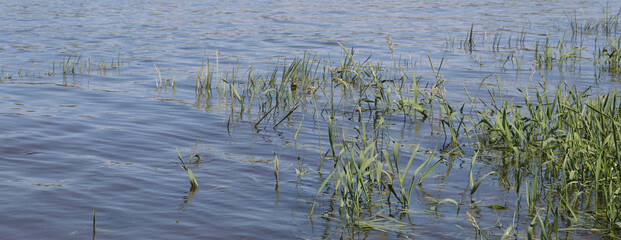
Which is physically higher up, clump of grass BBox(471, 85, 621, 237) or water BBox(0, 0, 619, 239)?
clump of grass BBox(471, 85, 621, 237)

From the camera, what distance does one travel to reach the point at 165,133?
250 inches

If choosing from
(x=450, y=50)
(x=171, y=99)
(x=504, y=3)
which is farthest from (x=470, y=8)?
(x=171, y=99)

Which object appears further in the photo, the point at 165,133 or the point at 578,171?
the point at 165,133

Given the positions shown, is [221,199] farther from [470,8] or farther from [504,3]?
[504,3]

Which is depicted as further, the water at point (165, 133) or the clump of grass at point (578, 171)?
the water at point (165, 133)

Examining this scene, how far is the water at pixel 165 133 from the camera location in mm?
4090

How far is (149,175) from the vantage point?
4973 millimetres

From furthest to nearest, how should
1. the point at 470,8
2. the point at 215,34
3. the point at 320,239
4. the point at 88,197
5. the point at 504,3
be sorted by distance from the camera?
the point at 504,3 < the point at 470,8 < the point at 215,34 < the point at 88,197 < the point at 320,239

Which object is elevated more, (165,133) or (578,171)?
(578,171)

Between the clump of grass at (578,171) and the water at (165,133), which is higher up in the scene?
the clump of grass at (578,171)

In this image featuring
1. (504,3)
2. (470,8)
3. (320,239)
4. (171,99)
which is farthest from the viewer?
(504,3)

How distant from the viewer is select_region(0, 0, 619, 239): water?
161 inches

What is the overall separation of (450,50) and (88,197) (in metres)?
9.75

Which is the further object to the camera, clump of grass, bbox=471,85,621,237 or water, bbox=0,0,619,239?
water, bbox=0,0,619,239
